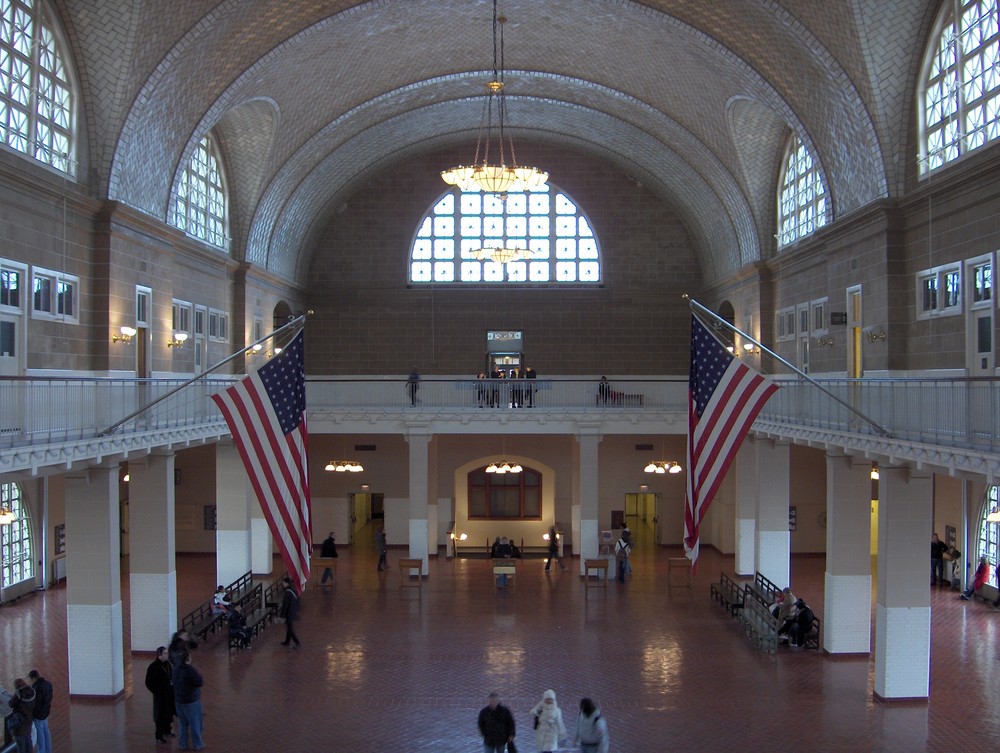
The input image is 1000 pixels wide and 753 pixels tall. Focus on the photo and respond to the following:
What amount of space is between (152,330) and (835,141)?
15462 millimetres

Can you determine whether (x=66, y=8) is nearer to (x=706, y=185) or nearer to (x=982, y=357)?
(x=982, y=357)

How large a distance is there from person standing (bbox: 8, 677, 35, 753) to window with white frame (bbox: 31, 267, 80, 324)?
271 inches

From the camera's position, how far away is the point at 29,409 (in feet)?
42.4

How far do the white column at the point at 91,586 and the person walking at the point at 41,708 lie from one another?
10.1 ft

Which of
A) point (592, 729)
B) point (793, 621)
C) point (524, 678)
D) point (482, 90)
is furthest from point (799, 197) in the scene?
point (592, 729)

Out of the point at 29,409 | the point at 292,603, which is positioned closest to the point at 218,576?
the point at 292,603

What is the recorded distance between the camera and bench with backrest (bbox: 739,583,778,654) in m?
18.8

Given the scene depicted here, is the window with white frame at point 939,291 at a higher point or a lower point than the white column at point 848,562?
higher

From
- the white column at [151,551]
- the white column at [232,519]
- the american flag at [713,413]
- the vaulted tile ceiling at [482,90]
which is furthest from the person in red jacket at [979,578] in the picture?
the white column at [151,551]

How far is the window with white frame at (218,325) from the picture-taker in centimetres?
2525

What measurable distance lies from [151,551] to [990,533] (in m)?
20.3

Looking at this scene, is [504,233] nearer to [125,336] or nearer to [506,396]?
[506,396]

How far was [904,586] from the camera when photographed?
16.2 meters

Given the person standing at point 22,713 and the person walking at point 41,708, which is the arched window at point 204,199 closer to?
the person walking at point 41,708
